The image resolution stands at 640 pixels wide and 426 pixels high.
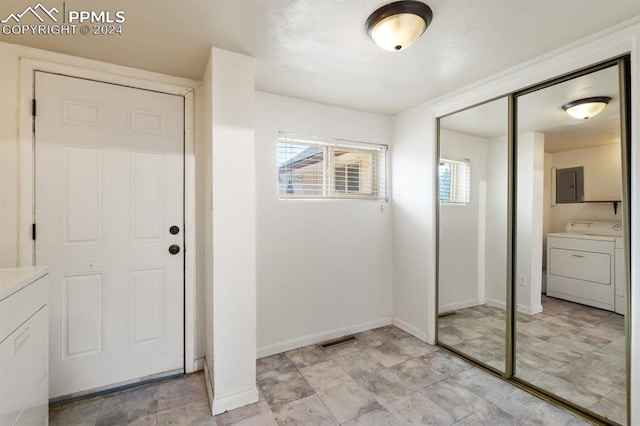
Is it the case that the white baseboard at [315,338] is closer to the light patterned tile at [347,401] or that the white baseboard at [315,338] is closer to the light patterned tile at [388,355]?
the light patterned tile at [388,355]

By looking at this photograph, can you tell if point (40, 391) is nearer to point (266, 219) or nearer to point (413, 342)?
point (266, 219)

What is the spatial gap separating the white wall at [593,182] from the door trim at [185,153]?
2.64 metres

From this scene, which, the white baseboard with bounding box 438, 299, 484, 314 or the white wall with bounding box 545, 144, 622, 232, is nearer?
the white wall with bounding box 545, 144, 622, 232

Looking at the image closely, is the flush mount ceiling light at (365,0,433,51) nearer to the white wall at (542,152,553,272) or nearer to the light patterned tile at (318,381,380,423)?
the white wall at (542,152,553,272)

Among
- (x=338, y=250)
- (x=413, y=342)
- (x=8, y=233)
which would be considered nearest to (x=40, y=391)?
(x=8, y=233)

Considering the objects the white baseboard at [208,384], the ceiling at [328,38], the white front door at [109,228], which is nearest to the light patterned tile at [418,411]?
the white baseboard at [208,384]

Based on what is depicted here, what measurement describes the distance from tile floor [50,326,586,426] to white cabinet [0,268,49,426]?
19.7 inches

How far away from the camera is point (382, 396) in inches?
75.8

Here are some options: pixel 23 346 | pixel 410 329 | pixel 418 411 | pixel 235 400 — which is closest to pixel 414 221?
pixel 410 329

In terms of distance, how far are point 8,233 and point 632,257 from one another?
11.6ft

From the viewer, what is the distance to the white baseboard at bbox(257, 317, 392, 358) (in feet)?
8.11

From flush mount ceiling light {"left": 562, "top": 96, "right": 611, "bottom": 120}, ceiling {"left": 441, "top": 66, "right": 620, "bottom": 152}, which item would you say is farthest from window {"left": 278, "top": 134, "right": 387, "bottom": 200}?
flush mount ceiling light {"left": 562, "top": 96, "right": 611, "bottom": 120}

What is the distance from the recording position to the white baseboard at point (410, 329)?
9.00 ft

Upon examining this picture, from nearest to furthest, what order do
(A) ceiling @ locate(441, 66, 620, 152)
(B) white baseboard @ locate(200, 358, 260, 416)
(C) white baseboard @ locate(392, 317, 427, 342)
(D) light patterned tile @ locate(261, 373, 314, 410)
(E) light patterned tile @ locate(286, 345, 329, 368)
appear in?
(A) ceiling @ locate(441, 66, 620, 152)
(B) white baseboard @ locate(200, 358, 260, 416)
(D) light patterned tile @ locate(261, 373, 314, 410)
(E) light patterned tile @ locate(286, 345, 329, 368)
(C) white baseboard @ locate(392, 317, 427, 342)
